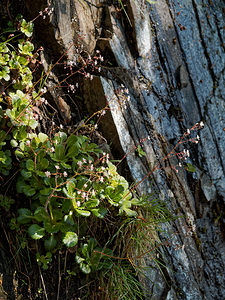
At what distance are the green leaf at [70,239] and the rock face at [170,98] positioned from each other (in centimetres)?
85

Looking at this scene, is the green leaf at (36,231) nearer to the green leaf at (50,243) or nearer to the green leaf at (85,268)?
the green leaf at (50,243)

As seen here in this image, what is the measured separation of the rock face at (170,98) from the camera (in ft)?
9.77

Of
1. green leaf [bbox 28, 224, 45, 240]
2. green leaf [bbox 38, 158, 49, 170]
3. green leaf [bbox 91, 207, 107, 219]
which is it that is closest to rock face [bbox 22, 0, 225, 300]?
green leaf [bbox 91, 207, 107, 219]

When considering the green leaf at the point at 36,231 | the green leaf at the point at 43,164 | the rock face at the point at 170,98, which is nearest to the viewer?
the green leaf at the point at 36,231

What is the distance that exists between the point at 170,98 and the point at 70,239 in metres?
2.09

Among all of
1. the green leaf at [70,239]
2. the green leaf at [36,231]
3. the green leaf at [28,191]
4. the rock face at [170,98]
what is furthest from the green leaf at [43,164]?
the rock face at [170,98]

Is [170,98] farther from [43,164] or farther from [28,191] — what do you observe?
[28,191]

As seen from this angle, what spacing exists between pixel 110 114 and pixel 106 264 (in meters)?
1.43

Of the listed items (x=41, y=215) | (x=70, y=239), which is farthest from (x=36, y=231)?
(x=70, y=239)

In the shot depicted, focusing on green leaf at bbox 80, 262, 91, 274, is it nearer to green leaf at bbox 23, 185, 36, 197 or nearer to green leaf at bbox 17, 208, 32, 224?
green leaf at bbox 17, 208, 32, 224

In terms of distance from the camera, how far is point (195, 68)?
3.76 meters

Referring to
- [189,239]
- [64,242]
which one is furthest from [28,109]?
[189,239]

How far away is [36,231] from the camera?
226 cm

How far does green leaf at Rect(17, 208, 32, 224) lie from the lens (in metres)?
2.30
